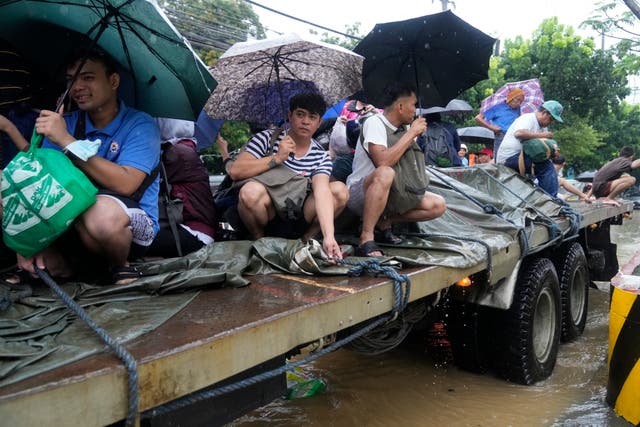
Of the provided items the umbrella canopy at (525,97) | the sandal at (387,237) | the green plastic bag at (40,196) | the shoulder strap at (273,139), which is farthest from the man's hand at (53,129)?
the umbrella canopy at (525,97)

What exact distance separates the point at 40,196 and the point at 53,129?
1.26 feet

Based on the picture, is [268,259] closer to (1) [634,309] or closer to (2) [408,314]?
(2) [408,314]

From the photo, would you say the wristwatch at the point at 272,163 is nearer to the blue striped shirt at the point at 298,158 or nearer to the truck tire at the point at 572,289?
the blue striped shirt at the point at 298,158

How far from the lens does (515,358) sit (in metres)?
3.71

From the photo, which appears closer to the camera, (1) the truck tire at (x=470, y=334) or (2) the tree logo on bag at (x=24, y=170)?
(2) the tree logo on bag at (x=24, y=170)

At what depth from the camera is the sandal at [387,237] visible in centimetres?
338

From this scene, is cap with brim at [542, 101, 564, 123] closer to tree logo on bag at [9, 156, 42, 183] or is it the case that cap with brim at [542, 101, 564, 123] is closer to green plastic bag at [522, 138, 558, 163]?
green plastic bag at [522, 138, 558, 163]

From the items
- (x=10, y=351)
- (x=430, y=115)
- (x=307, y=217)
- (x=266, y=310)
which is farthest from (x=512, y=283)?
(x=430, y=115)

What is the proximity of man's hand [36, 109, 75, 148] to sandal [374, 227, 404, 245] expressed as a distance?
1.95 m

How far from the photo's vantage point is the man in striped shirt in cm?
303

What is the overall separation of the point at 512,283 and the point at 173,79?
95.1 inches


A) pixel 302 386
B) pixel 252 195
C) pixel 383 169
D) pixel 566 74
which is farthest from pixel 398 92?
pixel 566 74

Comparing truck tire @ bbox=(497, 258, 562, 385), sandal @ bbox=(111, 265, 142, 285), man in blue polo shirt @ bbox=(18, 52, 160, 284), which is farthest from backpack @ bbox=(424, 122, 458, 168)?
sandal @ bbox=(111, 265, 142, 285)

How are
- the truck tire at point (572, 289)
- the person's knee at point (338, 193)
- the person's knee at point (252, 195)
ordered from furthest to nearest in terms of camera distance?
1. the truck tire at point (572, 289)
2. the person's knee at point (338, 193)
3. the person's knee at point (252, 195)
